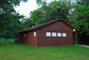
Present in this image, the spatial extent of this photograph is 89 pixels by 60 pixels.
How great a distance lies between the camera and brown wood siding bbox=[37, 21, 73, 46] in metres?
16.3

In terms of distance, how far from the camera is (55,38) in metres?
17.2

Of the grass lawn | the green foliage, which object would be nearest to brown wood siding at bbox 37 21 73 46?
the grass lawn

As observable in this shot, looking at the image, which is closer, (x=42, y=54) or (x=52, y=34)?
(x=42, y=54)

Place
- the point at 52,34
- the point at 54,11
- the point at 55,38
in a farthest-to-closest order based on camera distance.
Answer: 1. the point at 54,11
2. the point at 55,38
3. the point at 52,34

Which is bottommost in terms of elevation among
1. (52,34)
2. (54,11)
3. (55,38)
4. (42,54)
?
(42,54)

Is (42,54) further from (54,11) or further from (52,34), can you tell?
(54,11)

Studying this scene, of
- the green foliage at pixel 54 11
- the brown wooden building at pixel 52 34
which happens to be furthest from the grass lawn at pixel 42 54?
the green foliage at pixel 54 11

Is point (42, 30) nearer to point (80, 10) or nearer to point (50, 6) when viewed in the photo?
point (80, 10)

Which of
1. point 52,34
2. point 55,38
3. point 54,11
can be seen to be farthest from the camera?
point 54,11

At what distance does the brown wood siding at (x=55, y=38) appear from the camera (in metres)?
16.3

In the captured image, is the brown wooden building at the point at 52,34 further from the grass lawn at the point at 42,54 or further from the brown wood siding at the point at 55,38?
the grass lawn at the point at 42,54

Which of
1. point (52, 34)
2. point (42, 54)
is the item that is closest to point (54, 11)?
point (52, 34)

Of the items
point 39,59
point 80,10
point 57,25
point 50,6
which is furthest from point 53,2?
point 39,59

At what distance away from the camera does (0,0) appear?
14250 millimetres
